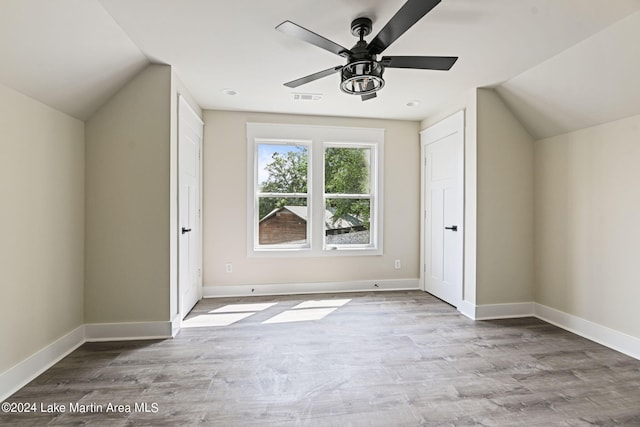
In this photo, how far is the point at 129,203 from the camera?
9.18ft

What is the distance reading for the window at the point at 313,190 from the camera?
14.0ft

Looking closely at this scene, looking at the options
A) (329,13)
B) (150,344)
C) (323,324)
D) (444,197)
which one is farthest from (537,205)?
(150,344)

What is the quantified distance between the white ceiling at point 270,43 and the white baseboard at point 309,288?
8.30ft

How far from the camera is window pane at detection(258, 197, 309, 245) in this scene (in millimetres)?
4320

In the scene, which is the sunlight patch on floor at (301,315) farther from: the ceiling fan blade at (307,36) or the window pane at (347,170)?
the ceiling fan blade at (307,36)

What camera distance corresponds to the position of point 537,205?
11.3 feet

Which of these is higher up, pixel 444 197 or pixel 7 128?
pixel 7 128

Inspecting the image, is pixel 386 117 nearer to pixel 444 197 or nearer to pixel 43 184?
pixel 444 197

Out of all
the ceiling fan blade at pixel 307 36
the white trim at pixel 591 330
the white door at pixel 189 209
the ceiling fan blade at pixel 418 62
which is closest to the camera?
the ceiling fan blade at pixel 307 36

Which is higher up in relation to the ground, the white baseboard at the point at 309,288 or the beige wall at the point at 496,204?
the beige wall at the point at 496,204

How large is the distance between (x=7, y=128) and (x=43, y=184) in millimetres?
469

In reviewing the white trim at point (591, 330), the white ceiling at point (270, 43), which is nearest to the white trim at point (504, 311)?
the white trim at point (591, 330)

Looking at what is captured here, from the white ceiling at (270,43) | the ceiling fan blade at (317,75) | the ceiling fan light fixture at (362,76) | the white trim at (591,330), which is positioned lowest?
the white trim at (591,330)

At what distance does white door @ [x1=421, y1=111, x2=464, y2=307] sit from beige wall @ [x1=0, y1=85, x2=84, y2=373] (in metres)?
3.91
